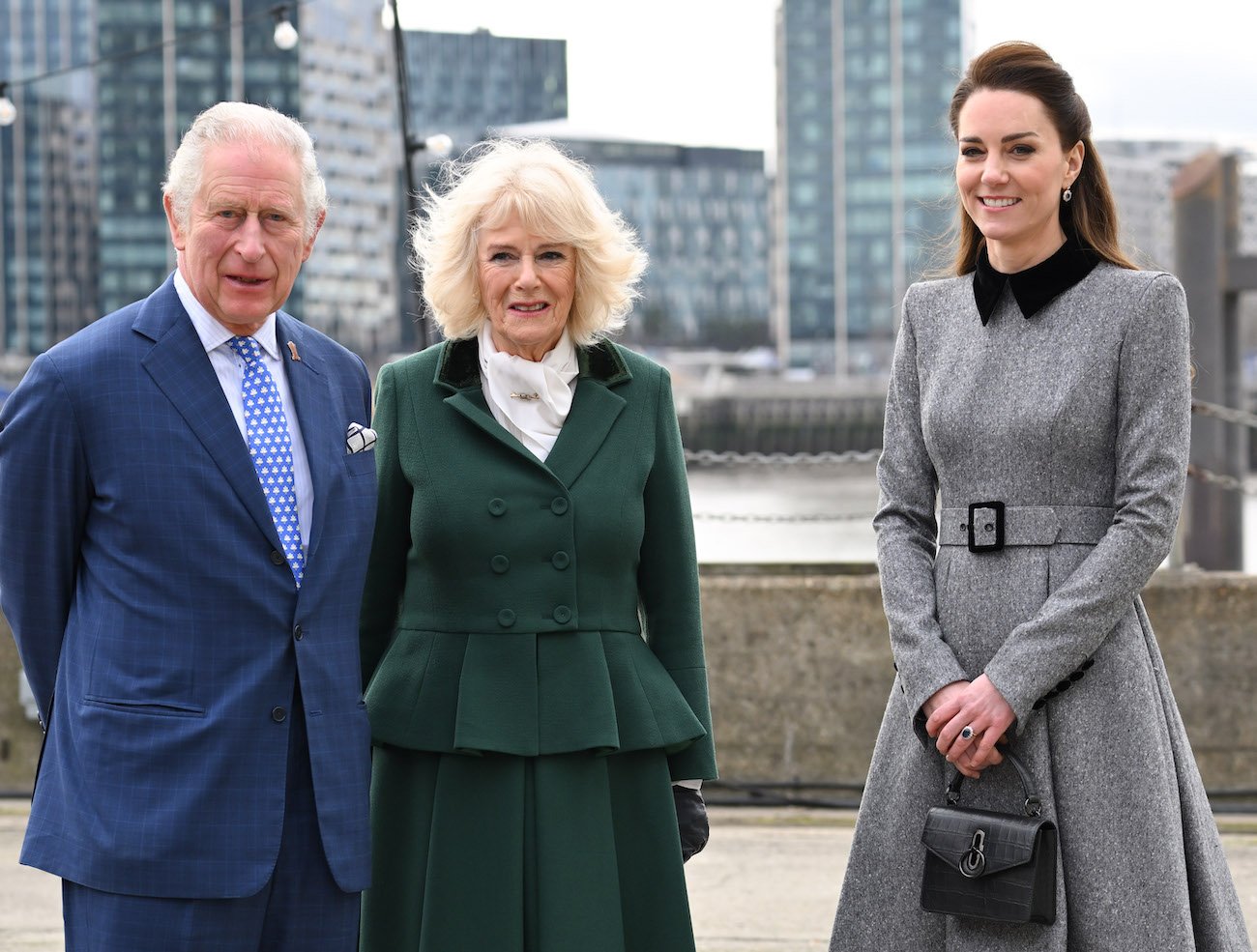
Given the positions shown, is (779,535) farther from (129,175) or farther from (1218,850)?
(129,175)

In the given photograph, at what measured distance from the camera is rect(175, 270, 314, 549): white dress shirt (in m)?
2.31

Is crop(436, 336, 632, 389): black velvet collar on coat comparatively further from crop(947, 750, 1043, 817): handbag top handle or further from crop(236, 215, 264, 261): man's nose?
crop(947, 750, 1043, 817): handbag top handle

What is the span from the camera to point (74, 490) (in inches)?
86.5

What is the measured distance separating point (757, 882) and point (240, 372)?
276 centimetres

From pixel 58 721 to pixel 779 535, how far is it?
25.0 meters

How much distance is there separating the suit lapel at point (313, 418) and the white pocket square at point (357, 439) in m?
0.01

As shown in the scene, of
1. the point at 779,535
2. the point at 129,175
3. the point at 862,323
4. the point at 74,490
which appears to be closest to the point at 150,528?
the point at 74,490

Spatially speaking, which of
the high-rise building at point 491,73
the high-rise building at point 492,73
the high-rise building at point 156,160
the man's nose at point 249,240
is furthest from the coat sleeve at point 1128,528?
the high-rise building at point 156,160

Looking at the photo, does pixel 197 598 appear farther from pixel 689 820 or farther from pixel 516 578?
pixel 689 820

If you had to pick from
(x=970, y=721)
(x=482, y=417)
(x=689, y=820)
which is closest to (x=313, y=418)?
(x=482, y=417)

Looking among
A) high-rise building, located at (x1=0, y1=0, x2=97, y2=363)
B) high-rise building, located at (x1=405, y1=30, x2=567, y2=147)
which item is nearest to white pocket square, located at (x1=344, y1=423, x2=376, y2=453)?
high-rise building, located at (x1=405, y1=30, x2=567, y2=147)

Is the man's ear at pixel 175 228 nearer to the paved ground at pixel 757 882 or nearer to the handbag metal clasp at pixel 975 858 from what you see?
the handbag metal clasp at pixel 975 858

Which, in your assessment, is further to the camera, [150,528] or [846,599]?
[846,599]

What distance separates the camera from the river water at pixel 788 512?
18.8 meters
